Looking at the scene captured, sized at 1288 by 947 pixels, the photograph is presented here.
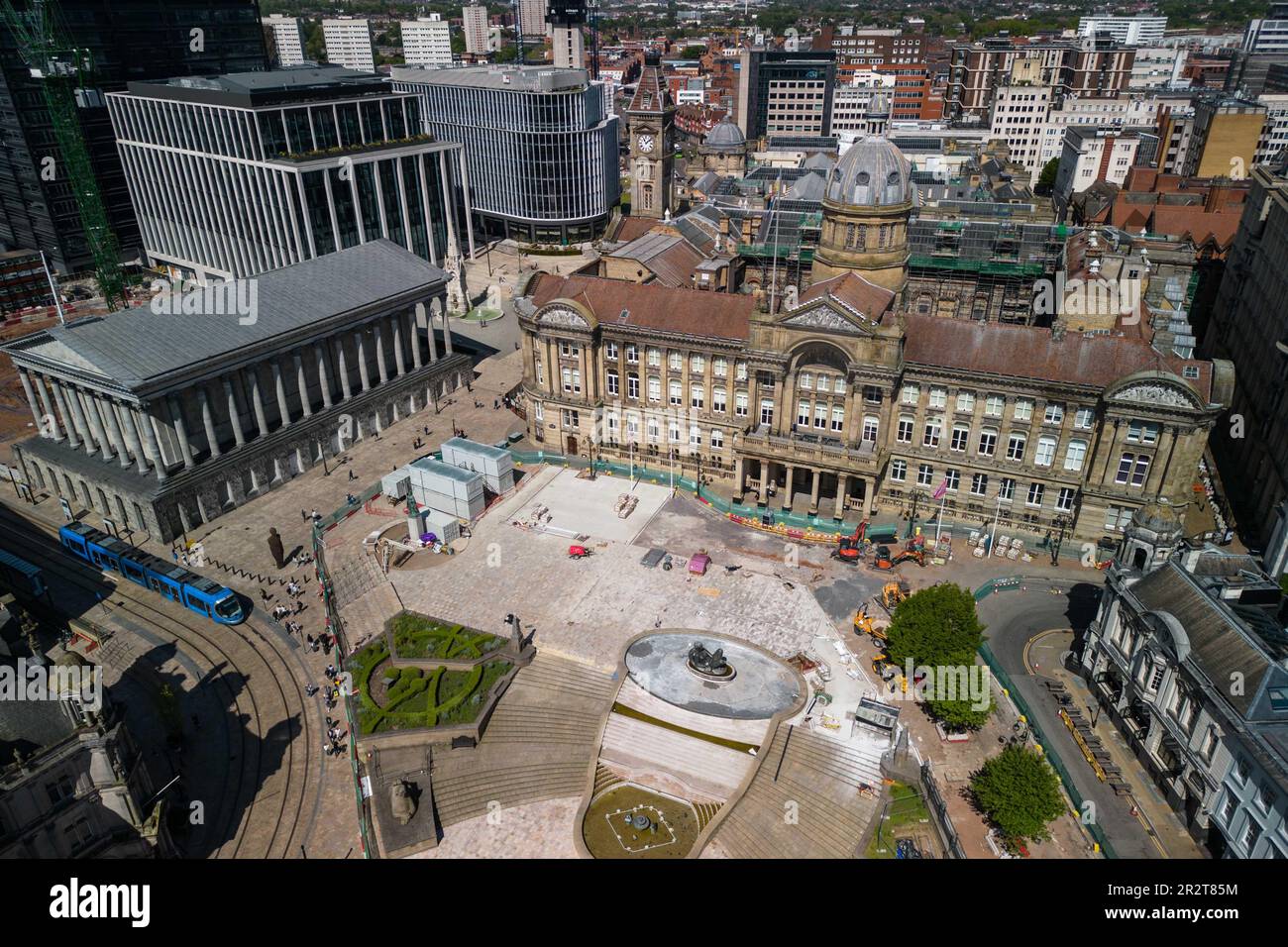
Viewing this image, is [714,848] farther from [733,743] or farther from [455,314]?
[455,314]

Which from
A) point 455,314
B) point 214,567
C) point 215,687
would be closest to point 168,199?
point 455,314

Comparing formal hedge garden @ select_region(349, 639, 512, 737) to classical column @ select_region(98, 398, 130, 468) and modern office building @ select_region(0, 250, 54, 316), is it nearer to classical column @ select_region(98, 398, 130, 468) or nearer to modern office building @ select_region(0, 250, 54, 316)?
classical column @ select_region(98, 398, 130, 468)

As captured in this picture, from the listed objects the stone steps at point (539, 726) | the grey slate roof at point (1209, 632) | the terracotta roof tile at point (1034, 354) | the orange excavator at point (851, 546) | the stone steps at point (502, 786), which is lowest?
the stone steps at point (502, 786)

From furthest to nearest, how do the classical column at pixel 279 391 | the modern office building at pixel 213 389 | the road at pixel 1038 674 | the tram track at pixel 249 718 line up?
1. the classical column at pixel 279 391
2. the modern office building at pixel 213 389
3. the tram track at pixel 249 718
4. the road at pixel 1038 674

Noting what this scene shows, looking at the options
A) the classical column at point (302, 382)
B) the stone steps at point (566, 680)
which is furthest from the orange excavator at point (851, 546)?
the classical column at point (302, 382)

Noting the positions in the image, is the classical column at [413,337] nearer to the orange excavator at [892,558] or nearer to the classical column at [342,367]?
the classical column at [342,367]

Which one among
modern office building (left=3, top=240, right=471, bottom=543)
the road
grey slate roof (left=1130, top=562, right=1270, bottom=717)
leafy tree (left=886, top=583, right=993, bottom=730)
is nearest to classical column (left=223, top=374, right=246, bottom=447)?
modern office building (left=3, top=240, right=471, bottom=543)

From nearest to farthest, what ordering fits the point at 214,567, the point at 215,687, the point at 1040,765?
the point at 1040,765 → the point at 215,687 → the point at 214,567
